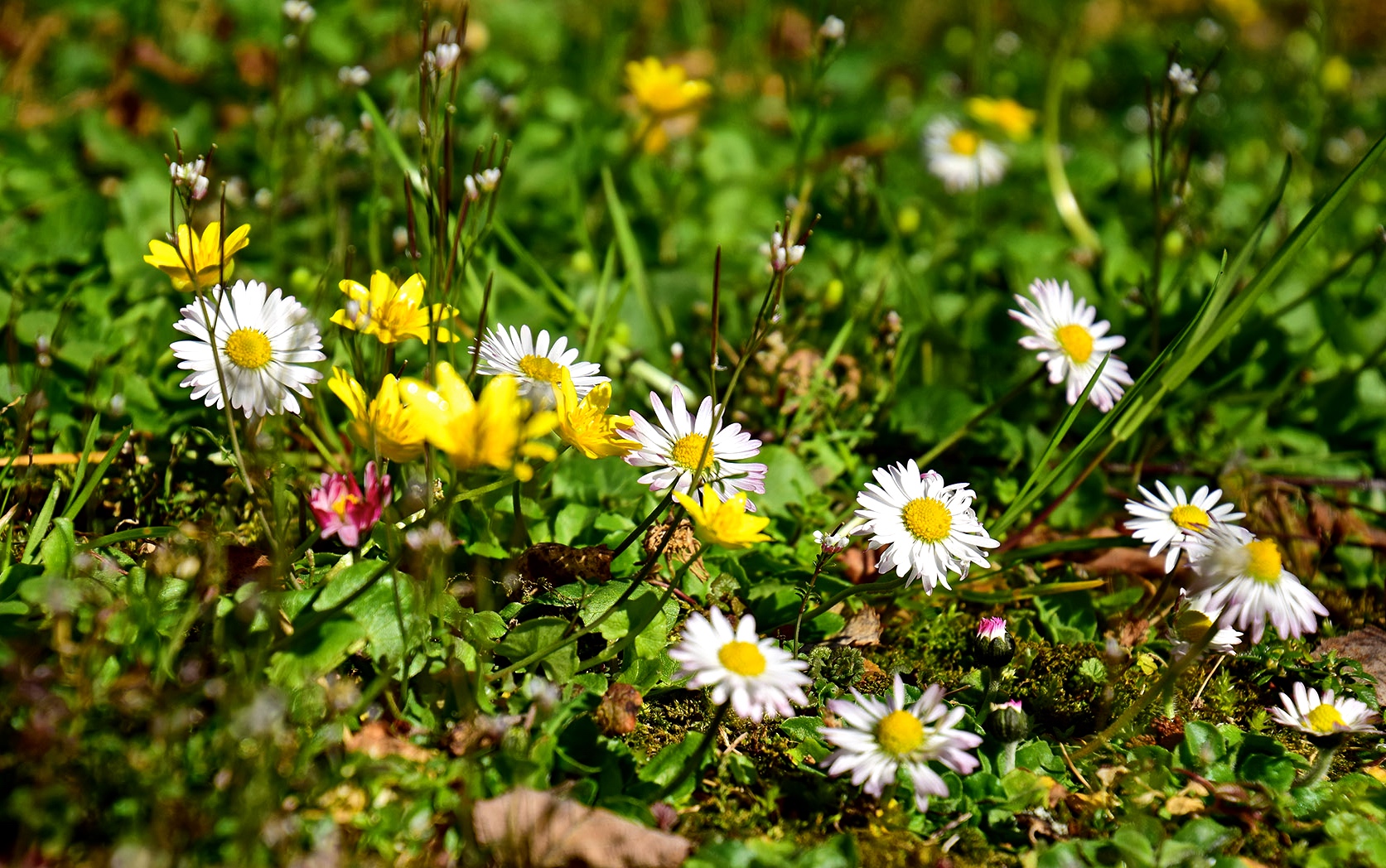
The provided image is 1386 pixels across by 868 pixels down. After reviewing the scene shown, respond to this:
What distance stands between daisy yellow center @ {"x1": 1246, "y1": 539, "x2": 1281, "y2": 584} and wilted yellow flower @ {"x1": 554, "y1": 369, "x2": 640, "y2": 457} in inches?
41.4

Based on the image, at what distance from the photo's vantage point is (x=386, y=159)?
11.2 feet

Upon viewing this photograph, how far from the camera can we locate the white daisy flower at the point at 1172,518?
202 centimetres

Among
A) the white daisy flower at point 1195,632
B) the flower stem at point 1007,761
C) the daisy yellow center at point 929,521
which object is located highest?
the daisy yellow center at point 929,521

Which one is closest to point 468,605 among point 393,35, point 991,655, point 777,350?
point 991,655

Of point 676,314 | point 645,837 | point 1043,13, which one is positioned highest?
point 1043,13

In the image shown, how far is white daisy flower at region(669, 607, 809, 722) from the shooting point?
164 centimetres

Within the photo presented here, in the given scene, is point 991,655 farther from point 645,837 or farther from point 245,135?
point 245,135

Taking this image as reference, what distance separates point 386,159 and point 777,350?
4.80ft

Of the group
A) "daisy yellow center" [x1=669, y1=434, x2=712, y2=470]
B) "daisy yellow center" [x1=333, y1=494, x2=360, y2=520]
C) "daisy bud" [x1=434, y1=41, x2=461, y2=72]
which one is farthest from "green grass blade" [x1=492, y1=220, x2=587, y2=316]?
"daisy yellow center" [x1=333, y1=494, x2=360, y2=520]

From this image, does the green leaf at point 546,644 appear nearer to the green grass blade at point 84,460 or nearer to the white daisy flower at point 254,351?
the white daisy flower at point 254,351

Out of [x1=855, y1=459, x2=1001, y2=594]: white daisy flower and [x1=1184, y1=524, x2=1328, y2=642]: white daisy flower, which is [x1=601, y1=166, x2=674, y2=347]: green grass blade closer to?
[x1=855, y1=459, x2=1001, y2=594]: white daisy flower

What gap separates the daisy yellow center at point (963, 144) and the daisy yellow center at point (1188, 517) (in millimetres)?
2275

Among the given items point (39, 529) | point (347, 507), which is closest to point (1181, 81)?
point (347, 507)

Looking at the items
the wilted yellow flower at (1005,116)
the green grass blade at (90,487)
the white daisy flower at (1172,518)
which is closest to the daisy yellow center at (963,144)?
the wilted yellow flower at (1005,116)
